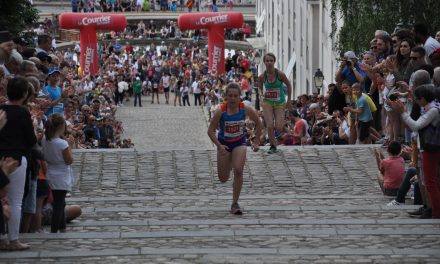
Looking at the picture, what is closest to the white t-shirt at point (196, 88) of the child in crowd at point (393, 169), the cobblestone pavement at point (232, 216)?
the cobblestone pavement at point (232, 216)

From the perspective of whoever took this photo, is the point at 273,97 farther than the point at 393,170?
Yes

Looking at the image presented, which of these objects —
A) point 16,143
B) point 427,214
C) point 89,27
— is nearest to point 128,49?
point 89,27

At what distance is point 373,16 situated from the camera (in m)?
29.4

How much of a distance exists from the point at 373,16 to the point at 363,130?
6.76 meters

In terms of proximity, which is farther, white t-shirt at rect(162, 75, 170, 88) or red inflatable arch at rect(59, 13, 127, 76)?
white t-shirt at rect(162, 75, 170, 88)

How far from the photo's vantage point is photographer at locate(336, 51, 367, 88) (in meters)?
23.9

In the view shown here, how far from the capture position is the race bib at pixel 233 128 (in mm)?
16547

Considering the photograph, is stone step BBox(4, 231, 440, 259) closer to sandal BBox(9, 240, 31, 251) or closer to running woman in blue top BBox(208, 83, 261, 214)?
sandal BBox(9, 240, 31, 251)

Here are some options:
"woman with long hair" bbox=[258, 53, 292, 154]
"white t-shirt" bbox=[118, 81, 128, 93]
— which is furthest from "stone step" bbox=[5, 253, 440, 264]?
"white t-shirt" bbox=[118, 81, 128, 93]

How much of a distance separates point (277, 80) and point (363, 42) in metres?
8.23

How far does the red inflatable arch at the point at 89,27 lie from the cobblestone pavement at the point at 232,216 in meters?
37.9

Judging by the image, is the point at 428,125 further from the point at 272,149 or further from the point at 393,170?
the point at 272,149

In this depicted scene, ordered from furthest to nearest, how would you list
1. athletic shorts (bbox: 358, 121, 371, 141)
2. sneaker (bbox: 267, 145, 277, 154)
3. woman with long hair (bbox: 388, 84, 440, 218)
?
athletic shorts (bbox: 358, 121, 371, 141) < sneaker (bbox: 267, 145, 277, 154) < woman with long hair (bbox: 388, 84, 440, 218)

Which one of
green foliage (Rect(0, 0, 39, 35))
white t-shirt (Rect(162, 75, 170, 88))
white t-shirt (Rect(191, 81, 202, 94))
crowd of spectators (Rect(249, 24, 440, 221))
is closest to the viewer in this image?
crowd of spectators (Rect(249, 24, 440, 221))
